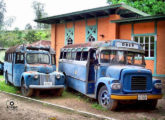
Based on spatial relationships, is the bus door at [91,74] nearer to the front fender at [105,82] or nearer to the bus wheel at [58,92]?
the front fender at [105,82]

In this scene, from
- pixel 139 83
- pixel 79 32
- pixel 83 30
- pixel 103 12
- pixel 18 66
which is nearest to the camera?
pixel 139 83

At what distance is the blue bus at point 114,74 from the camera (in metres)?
7.92

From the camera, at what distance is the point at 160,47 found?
45.8 feet

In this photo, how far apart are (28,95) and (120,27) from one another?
8.35 metres

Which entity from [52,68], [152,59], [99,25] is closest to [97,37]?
[99,25]

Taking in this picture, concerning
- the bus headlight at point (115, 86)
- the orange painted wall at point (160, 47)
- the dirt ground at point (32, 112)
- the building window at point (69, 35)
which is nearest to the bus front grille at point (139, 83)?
the bus headlight at point (115, 86)

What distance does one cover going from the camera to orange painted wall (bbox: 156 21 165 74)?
13.8m

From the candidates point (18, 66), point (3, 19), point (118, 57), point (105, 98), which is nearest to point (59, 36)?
point (18, 66)

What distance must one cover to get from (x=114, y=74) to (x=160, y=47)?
6724mm

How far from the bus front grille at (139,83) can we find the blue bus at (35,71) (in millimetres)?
3738

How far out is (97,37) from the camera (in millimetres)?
17875

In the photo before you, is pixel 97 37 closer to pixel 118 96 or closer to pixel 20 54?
pixel 20 54

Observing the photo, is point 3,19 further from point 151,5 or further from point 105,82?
point 105,82

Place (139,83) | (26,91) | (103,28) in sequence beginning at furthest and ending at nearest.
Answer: (103,28)
(26,91)
(139,83)
